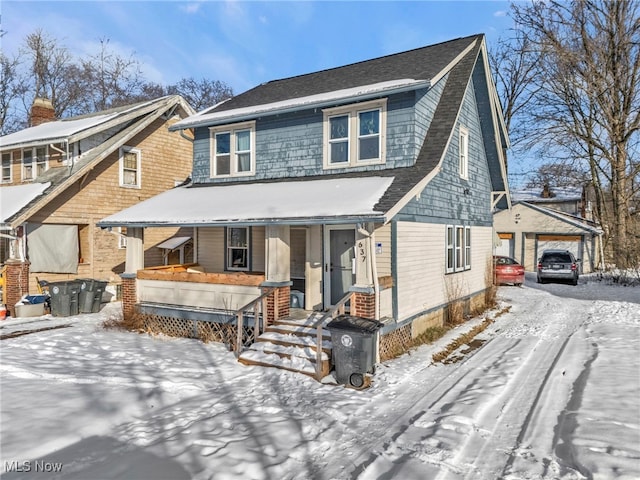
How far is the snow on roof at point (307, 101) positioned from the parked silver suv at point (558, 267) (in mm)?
15586

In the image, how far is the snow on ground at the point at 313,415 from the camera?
468 cm

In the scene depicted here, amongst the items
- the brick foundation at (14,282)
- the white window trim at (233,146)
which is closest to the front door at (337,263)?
the white window trim at (233,146)

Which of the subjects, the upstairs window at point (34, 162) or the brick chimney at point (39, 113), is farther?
the brick chimney at point (39, 113)

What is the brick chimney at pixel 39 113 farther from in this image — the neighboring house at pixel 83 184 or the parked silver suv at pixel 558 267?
the parked silver suv at pixel 558 267

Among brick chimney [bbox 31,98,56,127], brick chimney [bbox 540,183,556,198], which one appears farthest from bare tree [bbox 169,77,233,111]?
brick chimney [bbox 540,183,556,198]

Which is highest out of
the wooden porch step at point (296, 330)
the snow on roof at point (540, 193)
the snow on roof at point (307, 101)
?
the snow on roof at point (540, 193)

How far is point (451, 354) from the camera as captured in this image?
964 centimetres

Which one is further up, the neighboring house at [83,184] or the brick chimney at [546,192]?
the brick chimney at [546,192]

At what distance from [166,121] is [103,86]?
20.9 m

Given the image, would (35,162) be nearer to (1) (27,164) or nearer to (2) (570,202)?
(1) (27,164)

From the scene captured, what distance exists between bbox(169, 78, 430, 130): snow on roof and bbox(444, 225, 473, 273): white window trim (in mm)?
4471

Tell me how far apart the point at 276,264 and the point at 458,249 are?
6.79 metres

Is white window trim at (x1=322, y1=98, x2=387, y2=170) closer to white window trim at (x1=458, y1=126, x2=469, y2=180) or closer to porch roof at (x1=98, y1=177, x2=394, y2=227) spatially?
porch roof at (x1=98, y1=177, x2=394, y2=227)

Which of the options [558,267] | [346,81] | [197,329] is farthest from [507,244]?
[197,329]
